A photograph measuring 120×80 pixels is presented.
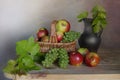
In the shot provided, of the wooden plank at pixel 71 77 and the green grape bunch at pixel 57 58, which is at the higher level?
the green grape bunch at pixel 57 58

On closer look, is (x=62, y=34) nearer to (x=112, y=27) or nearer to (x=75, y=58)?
(x=75, y=58)

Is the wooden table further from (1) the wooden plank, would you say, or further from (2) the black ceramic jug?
(2) the black ceramic jug

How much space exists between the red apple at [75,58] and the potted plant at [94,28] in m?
0.16

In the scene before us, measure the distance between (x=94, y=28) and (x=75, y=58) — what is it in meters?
0.22

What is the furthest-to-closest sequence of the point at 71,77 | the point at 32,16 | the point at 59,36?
the point at 32,16, the point at 59,36, the point at 71,77

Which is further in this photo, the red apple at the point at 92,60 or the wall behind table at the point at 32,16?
the wall behind table at the point at 32,16

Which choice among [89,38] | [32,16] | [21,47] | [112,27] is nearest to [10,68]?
[21,47]

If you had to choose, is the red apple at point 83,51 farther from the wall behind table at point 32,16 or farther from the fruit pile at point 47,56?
the wall behind table at point 32,16

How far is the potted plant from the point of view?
54.4 inches

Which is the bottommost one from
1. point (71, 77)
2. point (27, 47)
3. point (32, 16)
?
point (71, 77)

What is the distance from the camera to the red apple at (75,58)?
4.23ft

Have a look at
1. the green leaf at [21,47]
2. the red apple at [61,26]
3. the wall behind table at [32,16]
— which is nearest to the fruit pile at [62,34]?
the red apple at [61,26]

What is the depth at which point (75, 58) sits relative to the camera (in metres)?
1.29

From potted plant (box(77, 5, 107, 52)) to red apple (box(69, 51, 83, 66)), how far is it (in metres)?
0.16
